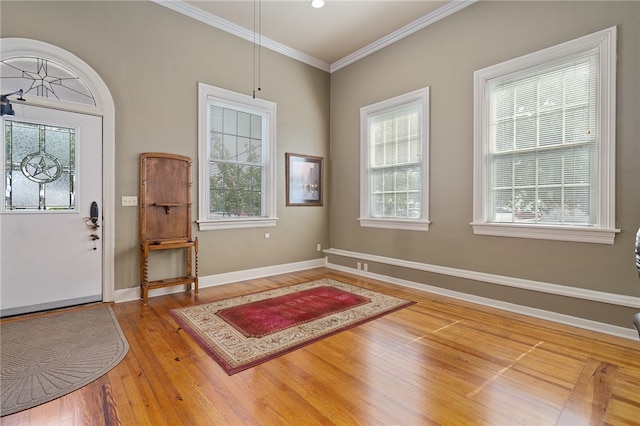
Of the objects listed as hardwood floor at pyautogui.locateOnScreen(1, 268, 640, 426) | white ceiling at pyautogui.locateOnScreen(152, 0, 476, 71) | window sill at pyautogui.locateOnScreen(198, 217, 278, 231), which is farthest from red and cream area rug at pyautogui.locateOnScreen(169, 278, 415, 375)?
white ceiling at pyautogui.locateOnScreen(152, 0, 476, 71)

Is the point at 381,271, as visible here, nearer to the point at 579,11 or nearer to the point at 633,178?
the point at 633,178

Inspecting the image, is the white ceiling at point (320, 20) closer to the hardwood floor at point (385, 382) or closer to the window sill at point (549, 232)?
the window sill at point (549, 232)

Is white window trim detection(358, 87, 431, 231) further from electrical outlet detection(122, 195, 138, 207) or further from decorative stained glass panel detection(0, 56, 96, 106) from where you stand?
decorative stained glass panel detection(0, 56, 96, 106)

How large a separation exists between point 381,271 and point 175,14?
449 centimetres

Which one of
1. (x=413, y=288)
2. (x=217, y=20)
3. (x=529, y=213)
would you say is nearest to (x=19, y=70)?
(x=217, y=20)

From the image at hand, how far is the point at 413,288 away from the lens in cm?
416

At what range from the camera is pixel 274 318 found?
3025mm

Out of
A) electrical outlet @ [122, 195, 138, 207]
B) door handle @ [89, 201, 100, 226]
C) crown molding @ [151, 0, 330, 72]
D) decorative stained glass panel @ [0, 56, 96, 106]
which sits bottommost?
door handle @ [89, 201, 100, 226]

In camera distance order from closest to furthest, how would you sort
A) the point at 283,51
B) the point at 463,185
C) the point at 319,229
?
the point at 463,185, the point at 283,51, the point at 319,229

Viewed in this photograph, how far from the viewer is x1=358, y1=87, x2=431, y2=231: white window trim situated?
162 inches

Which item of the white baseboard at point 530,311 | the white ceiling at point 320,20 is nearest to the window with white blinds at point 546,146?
the white baseboard at point 530,311

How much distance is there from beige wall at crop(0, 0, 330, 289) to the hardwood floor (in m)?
1.60

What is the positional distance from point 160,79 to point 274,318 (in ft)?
10.6

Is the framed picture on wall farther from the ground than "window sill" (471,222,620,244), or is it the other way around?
the framed picture on wall
